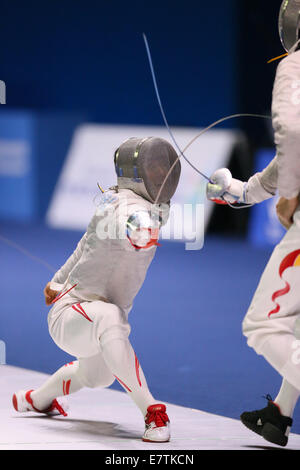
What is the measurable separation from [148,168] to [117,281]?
1.39 ft

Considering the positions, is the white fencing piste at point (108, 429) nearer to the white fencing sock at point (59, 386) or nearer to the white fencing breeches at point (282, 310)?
the white fencing sock at point (59, 386)

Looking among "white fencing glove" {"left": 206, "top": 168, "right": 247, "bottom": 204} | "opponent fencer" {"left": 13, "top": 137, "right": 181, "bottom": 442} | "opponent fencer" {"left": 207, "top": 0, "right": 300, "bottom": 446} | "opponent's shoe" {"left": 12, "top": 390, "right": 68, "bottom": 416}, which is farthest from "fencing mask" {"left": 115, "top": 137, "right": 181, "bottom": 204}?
"opponent's shoe" {"left": 12, "top": 390, "right": 68, "bottom": 416}

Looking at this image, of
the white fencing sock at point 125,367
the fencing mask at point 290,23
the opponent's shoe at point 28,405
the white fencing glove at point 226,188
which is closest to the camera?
the fencing mask at point 290,23

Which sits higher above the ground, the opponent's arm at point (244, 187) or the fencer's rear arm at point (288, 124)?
the fencer's rear arm at point (288, 124)

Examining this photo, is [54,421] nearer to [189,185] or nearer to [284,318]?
[284,318]

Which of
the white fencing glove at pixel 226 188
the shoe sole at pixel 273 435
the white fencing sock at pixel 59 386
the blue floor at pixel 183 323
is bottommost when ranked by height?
the blue floor at pixel 183 323

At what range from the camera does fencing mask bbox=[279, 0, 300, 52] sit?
2941 mm

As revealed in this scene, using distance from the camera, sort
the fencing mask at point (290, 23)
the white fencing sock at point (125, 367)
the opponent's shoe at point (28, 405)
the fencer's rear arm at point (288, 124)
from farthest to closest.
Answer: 1. the opponent's shoe at point (28, 405)
2. the white fencing sock at point (125, 367)
3. the fencing mask at point (290, 23)
4. the fencer's rear arm at point (288, 124)

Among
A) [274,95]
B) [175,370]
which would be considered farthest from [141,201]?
[175,370]

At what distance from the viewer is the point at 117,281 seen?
3.24 m

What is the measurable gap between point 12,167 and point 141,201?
333 inches

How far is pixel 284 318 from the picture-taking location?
2861 mm

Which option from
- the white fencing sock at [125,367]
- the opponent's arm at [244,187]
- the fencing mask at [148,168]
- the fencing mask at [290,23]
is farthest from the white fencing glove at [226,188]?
the white fencing sock at [125,367]

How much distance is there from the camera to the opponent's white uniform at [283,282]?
110 inches
